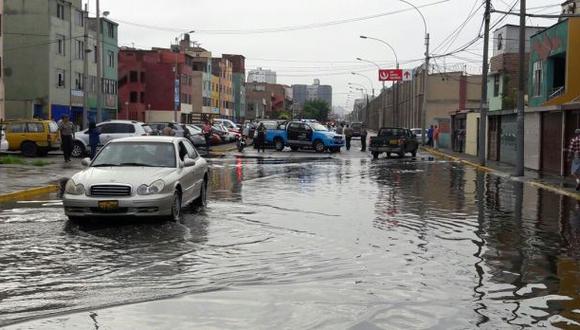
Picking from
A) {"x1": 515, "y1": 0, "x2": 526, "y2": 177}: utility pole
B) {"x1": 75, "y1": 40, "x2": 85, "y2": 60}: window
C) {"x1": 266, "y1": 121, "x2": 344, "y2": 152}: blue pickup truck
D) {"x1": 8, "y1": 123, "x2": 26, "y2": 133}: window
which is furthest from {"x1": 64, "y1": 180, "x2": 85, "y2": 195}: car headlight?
{"x1": 75, "y1": 40, "x2": 85, "y2": 60}: window

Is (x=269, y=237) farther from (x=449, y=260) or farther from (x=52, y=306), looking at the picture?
(x=52, y=306)

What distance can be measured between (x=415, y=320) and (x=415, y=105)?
82976mm

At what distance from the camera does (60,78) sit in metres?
61.7

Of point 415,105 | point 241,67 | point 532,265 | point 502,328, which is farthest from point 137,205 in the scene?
point 241,67

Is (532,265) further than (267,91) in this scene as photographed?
No

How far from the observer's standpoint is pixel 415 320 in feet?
20.8

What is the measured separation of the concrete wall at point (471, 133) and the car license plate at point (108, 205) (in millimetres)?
34102

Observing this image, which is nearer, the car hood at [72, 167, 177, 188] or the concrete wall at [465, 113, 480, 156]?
the car hood at [72, 167, 177, 188]

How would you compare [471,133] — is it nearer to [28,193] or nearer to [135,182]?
[28,193]

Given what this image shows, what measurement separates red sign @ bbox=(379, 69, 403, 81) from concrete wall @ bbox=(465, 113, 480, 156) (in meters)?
28.8

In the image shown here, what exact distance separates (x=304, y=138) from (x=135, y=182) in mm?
31898

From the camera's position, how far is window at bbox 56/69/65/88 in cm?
6106

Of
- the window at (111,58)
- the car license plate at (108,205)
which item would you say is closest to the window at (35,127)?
the car license plate at (108,205)

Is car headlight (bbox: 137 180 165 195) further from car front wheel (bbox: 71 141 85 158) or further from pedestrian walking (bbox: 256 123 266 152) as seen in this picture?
pedestrian walking (bbox: 256 123 266 152)
